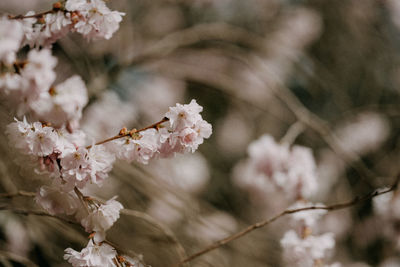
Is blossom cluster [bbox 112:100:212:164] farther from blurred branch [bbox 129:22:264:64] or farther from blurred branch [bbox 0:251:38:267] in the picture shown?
blurred branch [bbox 129:22:264:64]

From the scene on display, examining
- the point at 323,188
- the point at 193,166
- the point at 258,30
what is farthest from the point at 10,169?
the point at 258,30

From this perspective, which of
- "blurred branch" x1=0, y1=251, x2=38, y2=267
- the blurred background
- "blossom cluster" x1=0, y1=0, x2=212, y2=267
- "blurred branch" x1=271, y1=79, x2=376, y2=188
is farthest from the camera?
"blurred branch" x1=271, y1=79, x2=376, y2=188

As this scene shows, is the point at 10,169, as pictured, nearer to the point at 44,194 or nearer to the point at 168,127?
the point at 44,194

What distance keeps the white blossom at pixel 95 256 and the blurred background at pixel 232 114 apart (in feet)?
0.44

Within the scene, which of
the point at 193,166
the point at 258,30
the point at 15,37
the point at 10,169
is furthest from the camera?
the point at 258,30

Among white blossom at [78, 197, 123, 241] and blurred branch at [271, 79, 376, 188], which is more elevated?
blurred branch at [271, 79, 376, 188]

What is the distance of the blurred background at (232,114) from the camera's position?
1.26 metres

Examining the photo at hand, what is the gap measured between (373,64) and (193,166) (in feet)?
4.76

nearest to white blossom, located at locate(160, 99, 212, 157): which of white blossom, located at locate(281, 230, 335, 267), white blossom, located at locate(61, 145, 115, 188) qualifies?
white blossom, located at locate(61, 145, 115, 188)

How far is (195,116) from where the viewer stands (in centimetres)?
73

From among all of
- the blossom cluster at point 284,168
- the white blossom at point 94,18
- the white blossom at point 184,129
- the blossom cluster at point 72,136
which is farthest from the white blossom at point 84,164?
the blossom cluster at point 284,168

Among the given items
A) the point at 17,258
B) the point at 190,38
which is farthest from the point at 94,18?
the point at 190,38

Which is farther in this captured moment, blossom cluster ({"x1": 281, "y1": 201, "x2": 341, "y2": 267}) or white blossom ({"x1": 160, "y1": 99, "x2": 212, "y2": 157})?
blossom cluster ({"x1": 281, "y1": 201, "x2": 341, "y2": 267})

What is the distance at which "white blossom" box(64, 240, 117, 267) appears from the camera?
695 millimetres
